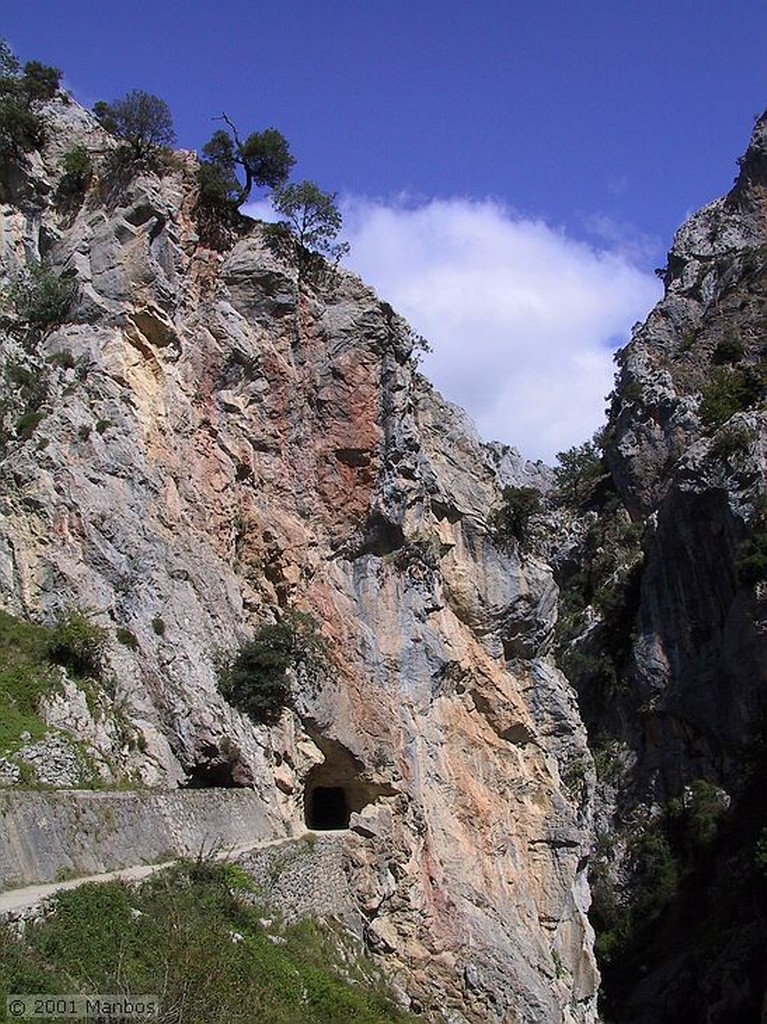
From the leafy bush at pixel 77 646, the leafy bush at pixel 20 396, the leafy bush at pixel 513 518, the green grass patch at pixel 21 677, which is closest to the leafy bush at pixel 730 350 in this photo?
→ the leafy bush at pixel 513 518

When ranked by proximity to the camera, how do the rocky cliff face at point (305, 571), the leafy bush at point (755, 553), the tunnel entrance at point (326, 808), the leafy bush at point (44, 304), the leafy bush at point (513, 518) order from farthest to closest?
the leafy bush at point (755, 553), the leafy bush at point (513, 518), the tunnel entrance at point (326, 808), the leafy bush at point (44, 304), the rocky cliff face at point (305, 571)

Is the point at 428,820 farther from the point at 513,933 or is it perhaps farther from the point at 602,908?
the point at 602,908

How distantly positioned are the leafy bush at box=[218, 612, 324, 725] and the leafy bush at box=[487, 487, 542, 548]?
36.3 ft

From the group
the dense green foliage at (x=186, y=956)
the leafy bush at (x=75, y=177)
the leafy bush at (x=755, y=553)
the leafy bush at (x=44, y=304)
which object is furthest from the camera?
the leafy bush at (x=755, y=553)

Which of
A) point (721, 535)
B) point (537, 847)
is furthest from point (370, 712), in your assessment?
point (721, 535)

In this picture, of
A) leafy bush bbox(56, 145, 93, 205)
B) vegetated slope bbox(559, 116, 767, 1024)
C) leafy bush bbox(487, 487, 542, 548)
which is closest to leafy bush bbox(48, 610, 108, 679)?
leafy bush bbox(56, 145, 93, 205)

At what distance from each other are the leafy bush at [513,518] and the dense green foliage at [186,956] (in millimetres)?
19006

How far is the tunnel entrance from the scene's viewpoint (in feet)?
97.2

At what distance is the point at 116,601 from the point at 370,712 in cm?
900

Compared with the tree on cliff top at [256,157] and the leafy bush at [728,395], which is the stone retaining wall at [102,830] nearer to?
the tree on cliff top at [256,157]

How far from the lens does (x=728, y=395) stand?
216ft

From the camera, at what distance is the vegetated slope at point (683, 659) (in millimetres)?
47562

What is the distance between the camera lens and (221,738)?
22.2 meters

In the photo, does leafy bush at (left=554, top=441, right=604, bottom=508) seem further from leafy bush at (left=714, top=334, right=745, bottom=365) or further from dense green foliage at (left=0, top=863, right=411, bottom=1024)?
dense green foliage at (left=0, top=863, right=411, bottom=1024)
